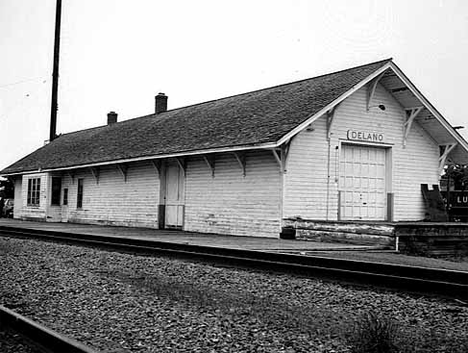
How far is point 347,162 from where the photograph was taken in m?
18.5

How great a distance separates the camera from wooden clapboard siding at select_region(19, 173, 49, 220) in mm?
30516

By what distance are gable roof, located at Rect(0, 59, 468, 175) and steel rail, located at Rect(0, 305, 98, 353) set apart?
10.3 meters

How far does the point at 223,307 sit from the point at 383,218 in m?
13.3

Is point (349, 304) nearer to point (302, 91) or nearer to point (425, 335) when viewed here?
point (425, 335)

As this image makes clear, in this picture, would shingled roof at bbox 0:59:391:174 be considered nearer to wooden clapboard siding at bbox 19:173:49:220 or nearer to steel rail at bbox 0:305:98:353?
wooden clapboard siding at bbox 19:173:49:220

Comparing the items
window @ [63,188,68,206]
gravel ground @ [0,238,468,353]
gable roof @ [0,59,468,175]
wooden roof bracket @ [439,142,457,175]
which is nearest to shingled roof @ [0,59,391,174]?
gable roof @ [0,59,468,175]

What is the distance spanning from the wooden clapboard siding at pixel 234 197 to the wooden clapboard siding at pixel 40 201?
12.8 meters

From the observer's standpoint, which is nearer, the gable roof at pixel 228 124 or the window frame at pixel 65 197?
the gable roof at pixel 228 124

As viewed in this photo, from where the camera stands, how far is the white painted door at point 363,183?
18.4 metres

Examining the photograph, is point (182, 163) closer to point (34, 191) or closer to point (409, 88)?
point (409, 88)

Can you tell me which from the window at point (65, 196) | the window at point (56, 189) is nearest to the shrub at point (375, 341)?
the window at point (65, 196)

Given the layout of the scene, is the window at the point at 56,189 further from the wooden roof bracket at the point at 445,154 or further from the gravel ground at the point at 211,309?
the gravel ground at the point at 211,309

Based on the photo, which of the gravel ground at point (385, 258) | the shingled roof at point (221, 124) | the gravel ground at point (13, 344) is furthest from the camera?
the shingled roof at point (221, 124)

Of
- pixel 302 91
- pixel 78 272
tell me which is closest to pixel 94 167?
pixel 302 91
